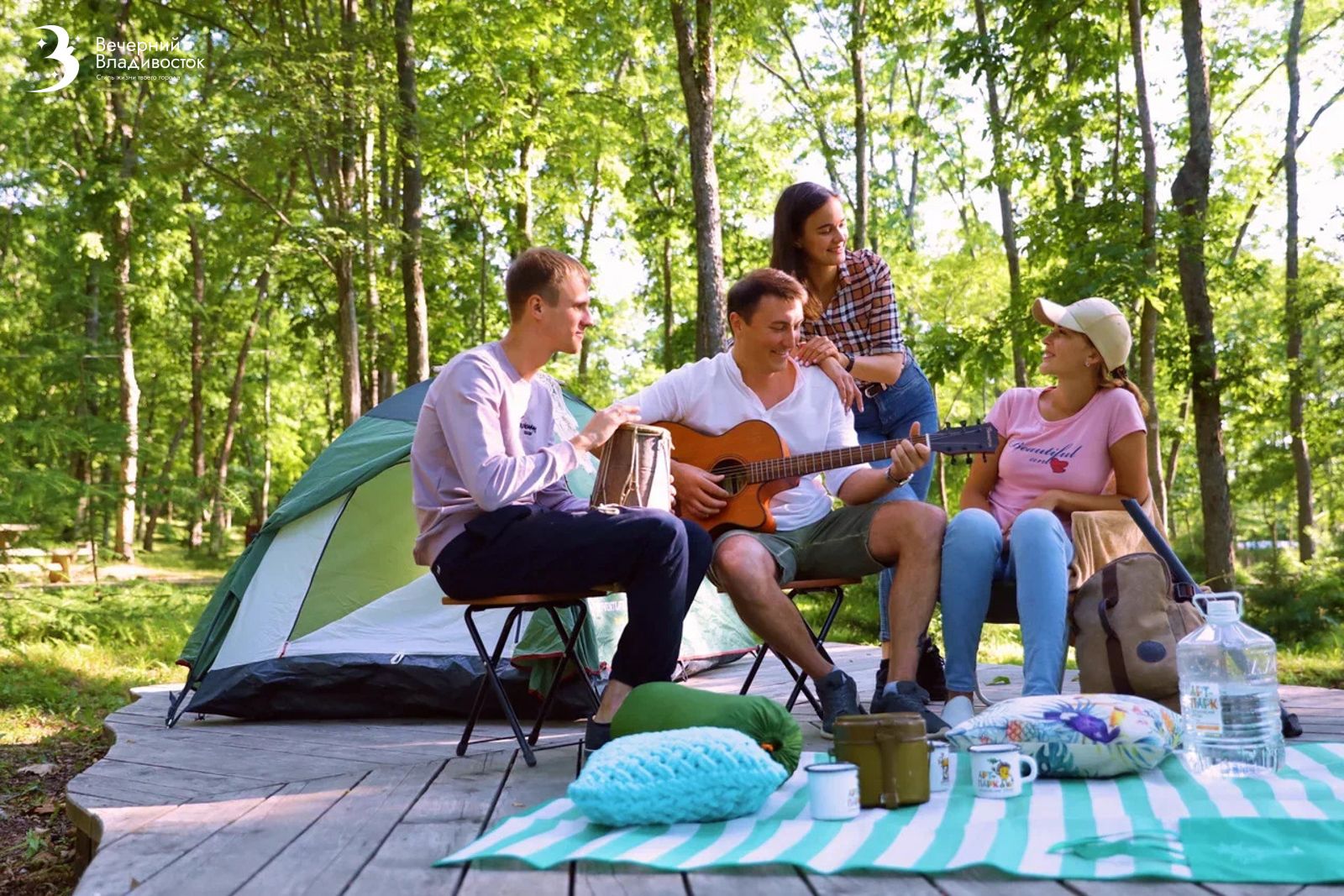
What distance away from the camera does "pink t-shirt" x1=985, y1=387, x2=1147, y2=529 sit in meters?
3.58

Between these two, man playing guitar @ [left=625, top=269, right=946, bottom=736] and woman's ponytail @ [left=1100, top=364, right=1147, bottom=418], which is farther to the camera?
woman's ponytail @ [left=1100, top=364, right=1147, bottom=418]

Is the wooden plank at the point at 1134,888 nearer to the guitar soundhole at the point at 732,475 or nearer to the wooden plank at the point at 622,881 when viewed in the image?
the wooden plank at the point at 622,881

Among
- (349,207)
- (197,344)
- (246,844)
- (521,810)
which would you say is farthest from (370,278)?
(246,844)

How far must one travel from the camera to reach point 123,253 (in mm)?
13258

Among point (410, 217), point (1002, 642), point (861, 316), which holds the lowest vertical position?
point (1002, 642)

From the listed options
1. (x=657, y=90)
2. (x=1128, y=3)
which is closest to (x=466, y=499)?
(x=1128, y=3)

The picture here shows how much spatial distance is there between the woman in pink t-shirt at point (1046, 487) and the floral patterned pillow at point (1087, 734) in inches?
19.0

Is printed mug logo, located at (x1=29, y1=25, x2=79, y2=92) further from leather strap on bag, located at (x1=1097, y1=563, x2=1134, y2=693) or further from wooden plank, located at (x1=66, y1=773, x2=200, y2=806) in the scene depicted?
leather strap on bag, located at (x1=1097, y1=563, x2=1134, y2=693)

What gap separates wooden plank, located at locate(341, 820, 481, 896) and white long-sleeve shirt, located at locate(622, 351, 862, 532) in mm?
1575

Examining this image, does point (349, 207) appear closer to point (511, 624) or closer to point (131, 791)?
point (511, 624)

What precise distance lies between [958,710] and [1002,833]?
117cm

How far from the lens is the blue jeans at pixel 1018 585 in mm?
3213

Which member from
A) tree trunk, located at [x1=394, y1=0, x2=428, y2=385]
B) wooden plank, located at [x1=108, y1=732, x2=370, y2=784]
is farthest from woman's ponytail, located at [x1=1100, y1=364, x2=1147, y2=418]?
tree trunk, located at [x1=394, y1=0, x2=428, y2=385]

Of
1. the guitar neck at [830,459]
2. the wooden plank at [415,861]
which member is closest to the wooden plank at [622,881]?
the wooden plank at [415,861]
